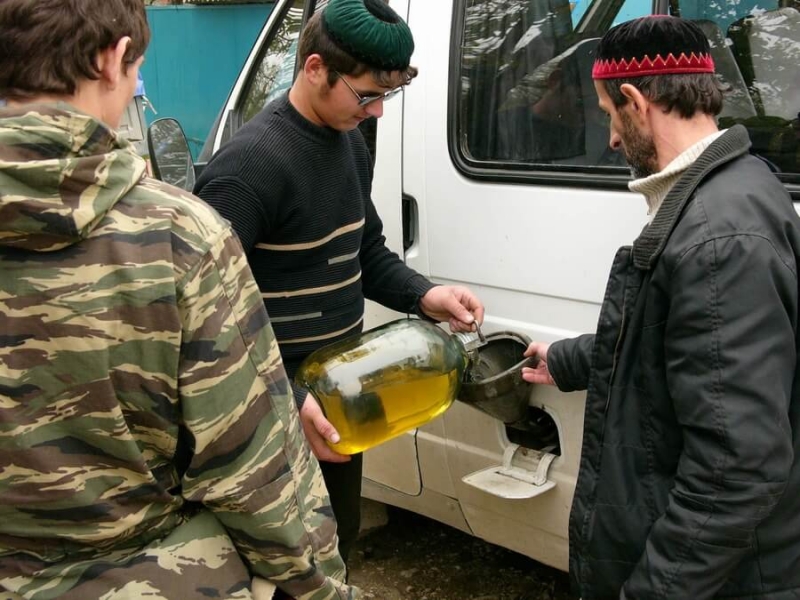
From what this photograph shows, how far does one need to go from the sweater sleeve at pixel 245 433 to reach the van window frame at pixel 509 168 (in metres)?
1.07

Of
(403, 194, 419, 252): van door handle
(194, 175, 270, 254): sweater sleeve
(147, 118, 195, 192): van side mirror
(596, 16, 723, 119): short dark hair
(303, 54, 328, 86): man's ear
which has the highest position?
(596, 16, 723, 119): short dark hair

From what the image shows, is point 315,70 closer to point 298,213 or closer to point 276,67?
point 298,213

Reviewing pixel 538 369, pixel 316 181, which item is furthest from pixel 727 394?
pixel 316 181

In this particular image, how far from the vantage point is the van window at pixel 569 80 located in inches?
74.4

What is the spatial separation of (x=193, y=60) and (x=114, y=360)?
9.84 meters

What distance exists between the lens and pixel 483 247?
232 centimetres

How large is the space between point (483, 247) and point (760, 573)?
1089mm

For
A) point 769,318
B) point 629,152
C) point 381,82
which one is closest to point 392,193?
point 381,82

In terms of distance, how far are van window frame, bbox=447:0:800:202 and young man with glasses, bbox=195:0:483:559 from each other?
1.06 ft

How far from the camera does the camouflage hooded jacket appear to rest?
1127mm

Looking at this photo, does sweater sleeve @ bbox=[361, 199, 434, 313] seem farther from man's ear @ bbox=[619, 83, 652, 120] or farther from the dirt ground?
the dirt ground

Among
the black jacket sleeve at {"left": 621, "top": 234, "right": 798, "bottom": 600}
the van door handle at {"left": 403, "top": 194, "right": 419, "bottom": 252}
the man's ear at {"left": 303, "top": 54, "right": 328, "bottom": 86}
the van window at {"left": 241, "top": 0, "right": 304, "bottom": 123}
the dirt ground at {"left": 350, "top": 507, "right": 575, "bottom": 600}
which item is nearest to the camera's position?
the black jacket sleeve at {"left": 621, "top": 234, "right": 798, "bottom": 600}

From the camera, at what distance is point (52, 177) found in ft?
3.57

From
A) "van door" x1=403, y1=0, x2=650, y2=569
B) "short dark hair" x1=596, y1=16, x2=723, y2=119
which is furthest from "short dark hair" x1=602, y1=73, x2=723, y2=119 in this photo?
"van door" x1=403, y1=0, x2=650, y2=569
